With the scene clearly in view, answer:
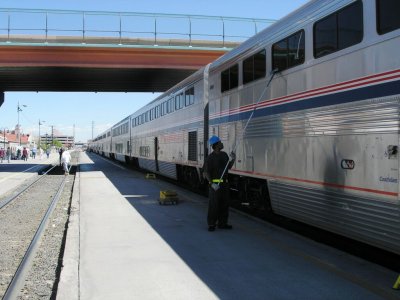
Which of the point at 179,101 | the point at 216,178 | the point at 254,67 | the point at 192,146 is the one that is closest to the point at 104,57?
the point at 179,101

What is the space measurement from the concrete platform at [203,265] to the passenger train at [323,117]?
0.45m

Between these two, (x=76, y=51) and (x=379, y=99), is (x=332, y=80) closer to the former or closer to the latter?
(x=379, y=99)

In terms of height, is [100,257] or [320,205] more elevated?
[320,205]

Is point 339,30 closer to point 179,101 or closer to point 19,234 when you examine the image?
point 19,234

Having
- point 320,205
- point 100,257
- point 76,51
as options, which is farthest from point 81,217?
point 76,51

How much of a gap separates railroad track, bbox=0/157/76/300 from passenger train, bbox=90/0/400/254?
12.5ft

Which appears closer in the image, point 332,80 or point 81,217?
point 332,80

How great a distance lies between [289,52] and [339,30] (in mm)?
1347

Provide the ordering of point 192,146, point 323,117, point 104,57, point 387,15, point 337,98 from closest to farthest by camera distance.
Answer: point 387,15 < point 337,98 < point 323,117 < point 192,146 < point 104,57

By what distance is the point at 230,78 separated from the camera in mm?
9984

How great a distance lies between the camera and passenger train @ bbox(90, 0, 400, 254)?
494 centimetres

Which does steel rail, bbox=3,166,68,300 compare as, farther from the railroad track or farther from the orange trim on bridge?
the orange trim on bridge

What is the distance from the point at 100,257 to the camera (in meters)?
6.37

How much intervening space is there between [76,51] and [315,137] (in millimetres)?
20438
